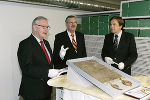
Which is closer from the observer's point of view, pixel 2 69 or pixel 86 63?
pixel 86 63

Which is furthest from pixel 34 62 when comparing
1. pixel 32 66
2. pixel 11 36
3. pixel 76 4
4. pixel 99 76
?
pixel 76 4

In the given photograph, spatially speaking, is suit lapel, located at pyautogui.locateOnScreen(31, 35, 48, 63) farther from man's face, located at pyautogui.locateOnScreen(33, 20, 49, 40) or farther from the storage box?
the storage box

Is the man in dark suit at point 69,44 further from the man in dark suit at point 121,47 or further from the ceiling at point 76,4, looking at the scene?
the ceiling at point 76,4

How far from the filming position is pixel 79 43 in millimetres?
2805

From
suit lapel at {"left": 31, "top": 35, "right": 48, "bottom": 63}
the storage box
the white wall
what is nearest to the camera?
the storage box

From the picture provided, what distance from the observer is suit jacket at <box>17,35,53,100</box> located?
1.85 meters

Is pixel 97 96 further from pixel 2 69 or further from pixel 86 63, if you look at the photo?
pixel 2 69

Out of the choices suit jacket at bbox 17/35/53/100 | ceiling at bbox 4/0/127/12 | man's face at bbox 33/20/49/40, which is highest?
ceiling at bbox 4/0/127/12

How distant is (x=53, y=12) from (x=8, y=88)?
1.82 meters

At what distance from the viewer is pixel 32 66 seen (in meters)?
1.85

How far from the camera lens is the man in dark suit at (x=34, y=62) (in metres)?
1.87

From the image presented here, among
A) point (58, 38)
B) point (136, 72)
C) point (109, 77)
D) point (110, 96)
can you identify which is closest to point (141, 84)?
point (109, 77)

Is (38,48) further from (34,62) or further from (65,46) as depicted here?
(65,46)

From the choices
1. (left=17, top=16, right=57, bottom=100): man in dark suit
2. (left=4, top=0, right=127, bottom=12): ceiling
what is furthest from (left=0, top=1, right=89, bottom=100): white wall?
(left=17, top=16, right=57, bottom=100): man in dark suit
